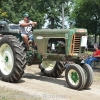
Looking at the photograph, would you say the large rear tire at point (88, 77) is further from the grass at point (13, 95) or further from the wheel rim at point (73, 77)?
the grass at point (13, 95)

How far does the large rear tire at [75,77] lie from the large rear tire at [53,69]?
1.98 m

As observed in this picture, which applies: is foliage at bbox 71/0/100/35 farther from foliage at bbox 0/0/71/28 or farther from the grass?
the grass

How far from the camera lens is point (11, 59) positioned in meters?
9.48

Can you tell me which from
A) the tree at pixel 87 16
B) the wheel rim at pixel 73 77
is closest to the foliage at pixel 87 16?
the tree at pixel 87 16

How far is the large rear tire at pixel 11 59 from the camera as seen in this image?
29.6ft

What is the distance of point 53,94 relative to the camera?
762 centimetres

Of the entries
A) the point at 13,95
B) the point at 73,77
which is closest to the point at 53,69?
the point at 73,77

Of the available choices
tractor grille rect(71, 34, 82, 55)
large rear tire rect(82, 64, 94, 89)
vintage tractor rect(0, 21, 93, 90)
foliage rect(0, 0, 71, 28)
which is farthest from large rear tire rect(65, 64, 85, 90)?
foliage rect(0, 0, 71, 28)

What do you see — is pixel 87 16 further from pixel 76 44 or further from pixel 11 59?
pixel 76 44

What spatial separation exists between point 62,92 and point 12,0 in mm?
32498

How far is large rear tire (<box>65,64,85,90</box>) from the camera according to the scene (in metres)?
8.23

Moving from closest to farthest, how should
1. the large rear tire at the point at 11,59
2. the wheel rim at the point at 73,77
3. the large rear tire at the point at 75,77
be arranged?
1. the large rear tire at the point at 75,77
2. the wheel rim at the point at 73,77
3. the large rear tire at the point at 11,59

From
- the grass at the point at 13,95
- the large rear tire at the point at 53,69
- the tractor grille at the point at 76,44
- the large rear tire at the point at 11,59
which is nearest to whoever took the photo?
the grass at the point at 13,95

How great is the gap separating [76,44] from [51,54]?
0.88 m
